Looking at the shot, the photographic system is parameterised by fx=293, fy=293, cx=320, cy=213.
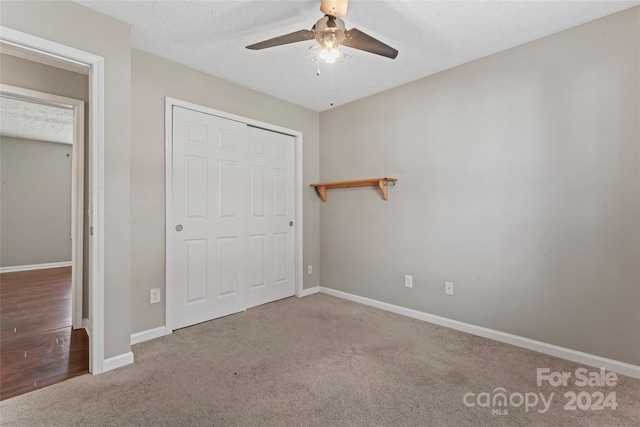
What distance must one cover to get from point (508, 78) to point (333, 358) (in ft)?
8.77

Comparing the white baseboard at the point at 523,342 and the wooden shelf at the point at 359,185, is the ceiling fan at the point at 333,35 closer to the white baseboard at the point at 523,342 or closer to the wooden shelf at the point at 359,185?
the wooden shelf at the point at 359,185

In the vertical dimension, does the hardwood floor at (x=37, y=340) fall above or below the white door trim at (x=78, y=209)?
below

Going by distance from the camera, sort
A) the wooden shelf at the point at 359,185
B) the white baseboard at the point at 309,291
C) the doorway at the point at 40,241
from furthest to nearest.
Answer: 1. the white baseboard at the point at 309,291
2. the wooden shelf at the point at 359,185
3. the doorway at the point at 40,241

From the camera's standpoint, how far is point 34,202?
18.1 ft

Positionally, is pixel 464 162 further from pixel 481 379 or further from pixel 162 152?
pixel 162 152

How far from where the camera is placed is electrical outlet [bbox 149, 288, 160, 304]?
254 centimetres

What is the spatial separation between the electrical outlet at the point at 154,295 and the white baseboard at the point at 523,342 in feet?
7.18

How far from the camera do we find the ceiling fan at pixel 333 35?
1.54 m

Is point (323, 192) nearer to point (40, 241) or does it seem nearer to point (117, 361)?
point (117, 361)

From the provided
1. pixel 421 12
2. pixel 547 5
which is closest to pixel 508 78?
pixel 547 5

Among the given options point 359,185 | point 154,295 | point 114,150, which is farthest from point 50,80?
point 359,185

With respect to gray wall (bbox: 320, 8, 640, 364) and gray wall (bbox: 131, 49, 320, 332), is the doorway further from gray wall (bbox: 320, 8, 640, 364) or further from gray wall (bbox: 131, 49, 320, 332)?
gray wall (bbox: 320, 8, 640, 364)

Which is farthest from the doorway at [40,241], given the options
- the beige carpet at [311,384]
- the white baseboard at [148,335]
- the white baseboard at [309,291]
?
the white baseboard at [309,291]

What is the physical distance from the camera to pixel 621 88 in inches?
78.3
